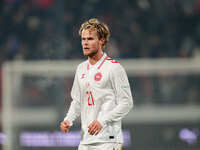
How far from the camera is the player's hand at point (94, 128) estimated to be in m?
3.34

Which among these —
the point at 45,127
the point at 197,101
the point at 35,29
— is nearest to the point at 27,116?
the point at 45,127

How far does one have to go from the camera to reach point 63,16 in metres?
9.73

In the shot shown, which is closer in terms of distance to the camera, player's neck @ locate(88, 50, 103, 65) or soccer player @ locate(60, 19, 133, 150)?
soccer player @ locate(60, 19, 133, 150)

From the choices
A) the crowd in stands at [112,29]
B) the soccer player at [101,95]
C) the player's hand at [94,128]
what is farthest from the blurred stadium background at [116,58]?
the player's hand at [94,128]

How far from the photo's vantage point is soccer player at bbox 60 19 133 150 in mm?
3508

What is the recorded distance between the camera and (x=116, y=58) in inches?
350

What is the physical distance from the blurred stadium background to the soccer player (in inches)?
181

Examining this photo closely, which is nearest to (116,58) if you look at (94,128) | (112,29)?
(112,29)

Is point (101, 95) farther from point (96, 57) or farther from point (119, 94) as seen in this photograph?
point (96, 57)

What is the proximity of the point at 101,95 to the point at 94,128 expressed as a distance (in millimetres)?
291

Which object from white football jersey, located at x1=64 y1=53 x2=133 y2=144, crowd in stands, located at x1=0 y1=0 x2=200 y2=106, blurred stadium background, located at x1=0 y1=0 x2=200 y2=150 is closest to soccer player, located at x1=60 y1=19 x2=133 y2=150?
white football jersey, located at x1=64 y1=53 x2=133 y2=144

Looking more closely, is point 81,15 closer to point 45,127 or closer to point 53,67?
point 53,67

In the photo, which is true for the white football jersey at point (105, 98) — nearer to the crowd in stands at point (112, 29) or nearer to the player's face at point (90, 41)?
the player's face at point (90, 41)

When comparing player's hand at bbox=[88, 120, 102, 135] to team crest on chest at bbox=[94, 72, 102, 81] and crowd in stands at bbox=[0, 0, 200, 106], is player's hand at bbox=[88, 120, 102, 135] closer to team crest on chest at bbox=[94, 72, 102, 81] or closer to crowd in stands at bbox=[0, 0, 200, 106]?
team crest on chest at bbox=[94, 72, 102, 81]
